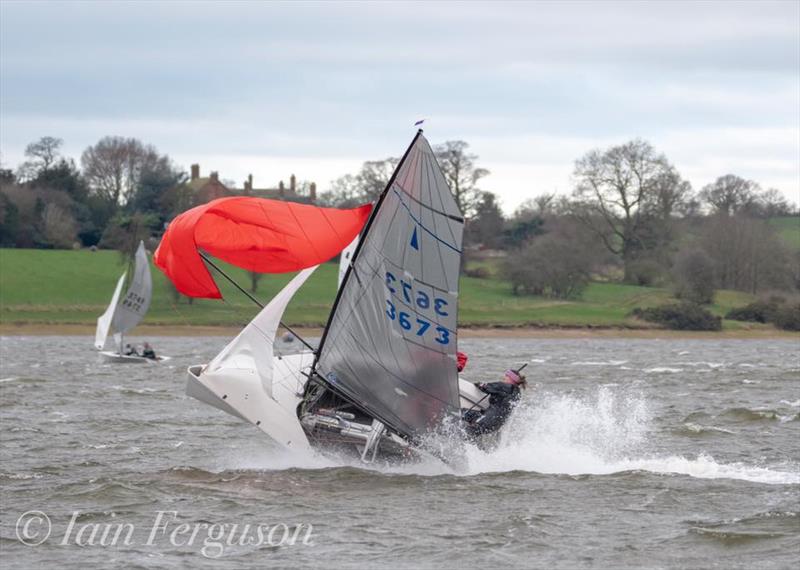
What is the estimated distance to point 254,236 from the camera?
18.0 meters

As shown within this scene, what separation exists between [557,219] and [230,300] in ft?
115

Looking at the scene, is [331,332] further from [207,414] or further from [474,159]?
[474,159]

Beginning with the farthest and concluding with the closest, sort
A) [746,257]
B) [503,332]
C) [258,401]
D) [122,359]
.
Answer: [746,257], [503,332], [122,359], [258,401]

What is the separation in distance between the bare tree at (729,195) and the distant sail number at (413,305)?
85824mm

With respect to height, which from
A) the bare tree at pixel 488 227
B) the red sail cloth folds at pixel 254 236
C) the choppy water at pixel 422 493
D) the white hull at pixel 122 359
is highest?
the bare tree at pixel 488 227

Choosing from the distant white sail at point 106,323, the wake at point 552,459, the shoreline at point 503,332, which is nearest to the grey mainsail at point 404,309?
the wake at point 552,459

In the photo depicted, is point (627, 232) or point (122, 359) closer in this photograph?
point (122, 359)

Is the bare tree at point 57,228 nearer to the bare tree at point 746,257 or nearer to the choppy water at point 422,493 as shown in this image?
the bare tree at point 746,257

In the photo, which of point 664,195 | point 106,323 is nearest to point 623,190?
point 664,195

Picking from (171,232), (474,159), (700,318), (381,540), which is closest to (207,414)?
(171,232)

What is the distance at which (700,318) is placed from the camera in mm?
68750

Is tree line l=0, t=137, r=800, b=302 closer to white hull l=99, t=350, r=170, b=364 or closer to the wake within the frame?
white hull l=99, t=350, r=170, b=364

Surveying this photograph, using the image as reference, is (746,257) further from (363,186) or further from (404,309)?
(404,309)

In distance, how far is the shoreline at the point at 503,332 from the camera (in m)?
63.6
